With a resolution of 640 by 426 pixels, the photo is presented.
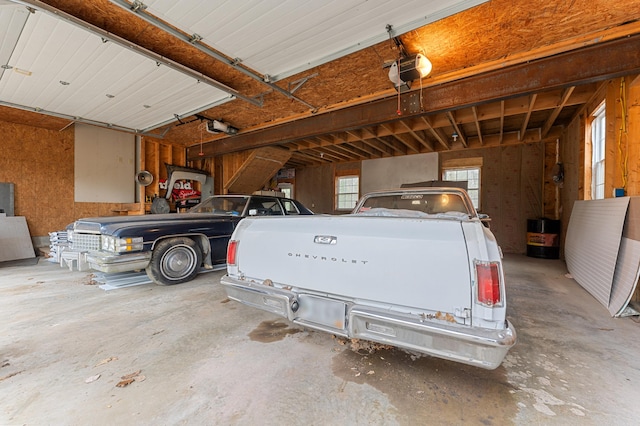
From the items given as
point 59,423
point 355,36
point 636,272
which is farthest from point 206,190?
point 636,272

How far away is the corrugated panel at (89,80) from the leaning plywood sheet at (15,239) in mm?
2837

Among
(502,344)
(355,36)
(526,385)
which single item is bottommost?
(526,385)

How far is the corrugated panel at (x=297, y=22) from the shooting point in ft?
8.24

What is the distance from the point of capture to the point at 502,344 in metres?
1.32

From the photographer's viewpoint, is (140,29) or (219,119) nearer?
(140,29)

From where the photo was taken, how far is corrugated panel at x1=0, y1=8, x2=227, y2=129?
306 centimetres

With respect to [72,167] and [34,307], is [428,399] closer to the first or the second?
[34,307]

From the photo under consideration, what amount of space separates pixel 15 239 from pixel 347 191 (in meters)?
9.53

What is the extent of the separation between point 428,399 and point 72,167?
9.14 meters

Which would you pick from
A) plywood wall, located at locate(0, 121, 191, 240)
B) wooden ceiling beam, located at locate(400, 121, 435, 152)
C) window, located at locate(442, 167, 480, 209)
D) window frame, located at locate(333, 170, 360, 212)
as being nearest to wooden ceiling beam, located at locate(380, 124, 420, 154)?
wooden ceiling beam, located at locate(400, 121, 435, 152)

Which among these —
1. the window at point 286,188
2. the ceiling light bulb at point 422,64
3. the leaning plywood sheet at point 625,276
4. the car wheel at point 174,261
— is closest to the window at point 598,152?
the leaning plywood sheet at point 625,276

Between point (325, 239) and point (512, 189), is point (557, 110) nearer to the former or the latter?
point (512, 189)

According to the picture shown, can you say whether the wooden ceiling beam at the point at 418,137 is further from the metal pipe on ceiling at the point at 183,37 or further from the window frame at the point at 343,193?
the metal pipe on ceiling at the point at 183,37

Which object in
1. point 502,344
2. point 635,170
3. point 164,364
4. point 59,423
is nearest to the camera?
point 502,344
